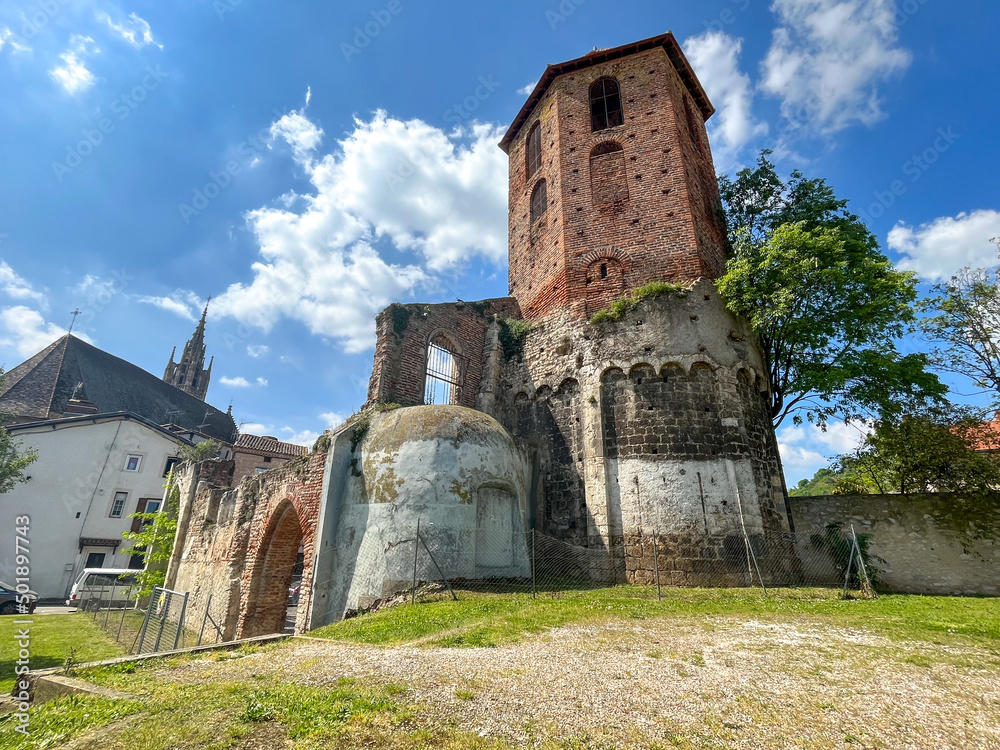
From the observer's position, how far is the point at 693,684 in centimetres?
463

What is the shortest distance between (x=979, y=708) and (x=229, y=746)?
6.02 metres

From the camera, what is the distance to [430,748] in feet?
10.8

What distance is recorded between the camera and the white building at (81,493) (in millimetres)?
25984

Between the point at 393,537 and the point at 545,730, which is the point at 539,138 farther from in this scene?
the point at 545,730

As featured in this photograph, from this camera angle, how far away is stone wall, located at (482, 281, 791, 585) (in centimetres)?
1184

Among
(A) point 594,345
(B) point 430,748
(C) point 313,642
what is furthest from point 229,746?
(A) point 594,345

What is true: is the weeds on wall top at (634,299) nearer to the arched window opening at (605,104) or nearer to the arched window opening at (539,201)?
the arched window opening at (539,201)

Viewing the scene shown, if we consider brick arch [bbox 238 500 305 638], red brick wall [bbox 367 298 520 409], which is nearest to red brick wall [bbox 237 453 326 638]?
brick arch [bbox 238 500 305 638]

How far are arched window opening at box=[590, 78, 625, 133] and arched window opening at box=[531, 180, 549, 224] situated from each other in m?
2.91

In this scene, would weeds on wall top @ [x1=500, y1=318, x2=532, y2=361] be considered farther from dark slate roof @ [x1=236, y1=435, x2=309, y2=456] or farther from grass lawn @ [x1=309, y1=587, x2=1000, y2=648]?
dark slate roof @ [x1=236, y1=435, x2=309, y2=456]

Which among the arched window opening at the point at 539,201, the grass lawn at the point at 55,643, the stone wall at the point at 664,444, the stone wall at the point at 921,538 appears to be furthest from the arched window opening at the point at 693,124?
the grass lawn at the point at 55,643

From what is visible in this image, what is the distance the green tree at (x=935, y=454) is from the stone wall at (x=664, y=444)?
163 inches

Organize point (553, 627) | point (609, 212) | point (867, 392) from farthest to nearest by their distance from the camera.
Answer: point (609, 212), point (867, 392), point (553, 627)

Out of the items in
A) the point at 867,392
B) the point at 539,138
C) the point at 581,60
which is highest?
the point at 581,60
